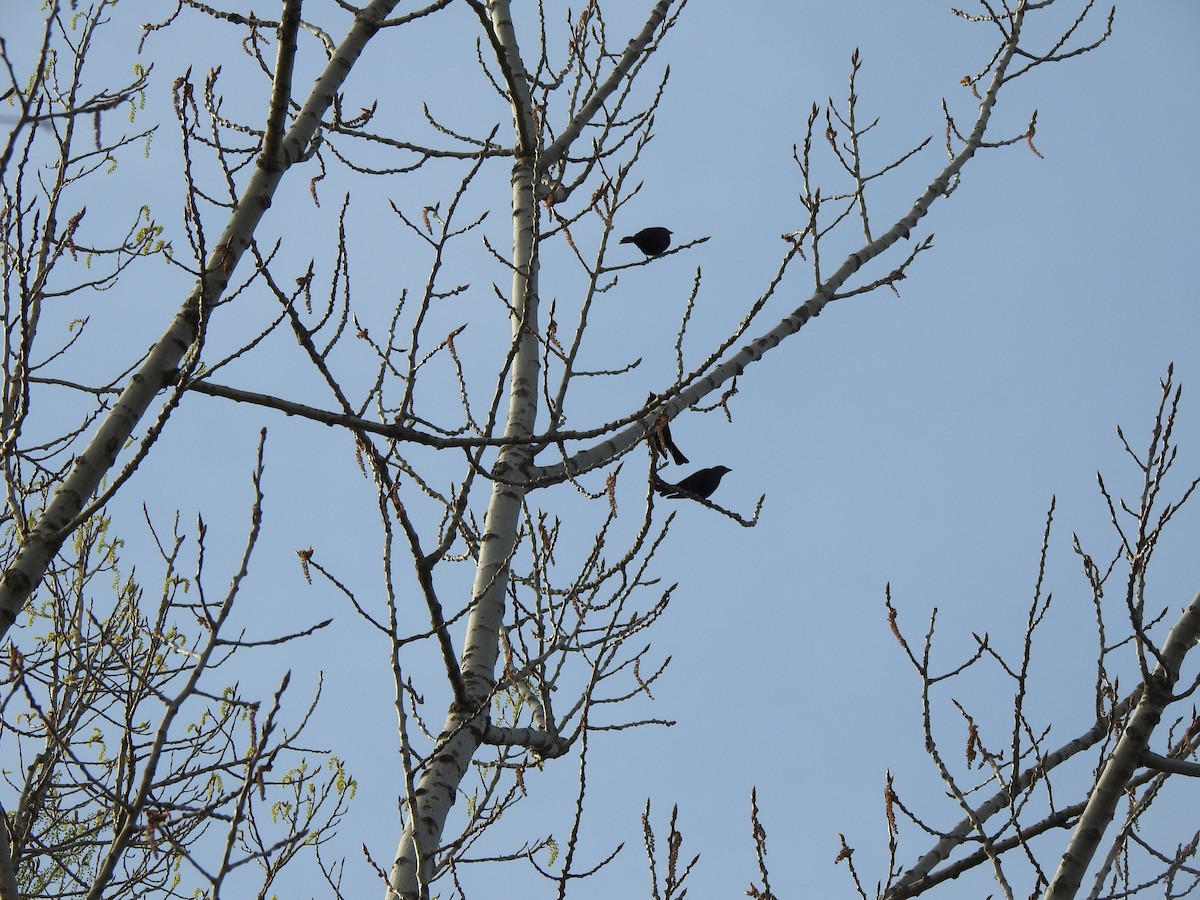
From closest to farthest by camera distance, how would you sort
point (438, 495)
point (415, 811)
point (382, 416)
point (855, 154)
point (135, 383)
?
point (135, 383), point (415, 811), point (382, 416), point (438, 495), point (855, 154)

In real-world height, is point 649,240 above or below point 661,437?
above

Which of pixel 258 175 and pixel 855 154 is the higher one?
pixel 855 154

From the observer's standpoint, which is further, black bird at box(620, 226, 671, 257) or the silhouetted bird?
black bird at box(620, 226, 671, 257)

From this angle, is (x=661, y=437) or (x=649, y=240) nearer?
(x=661, y=437)

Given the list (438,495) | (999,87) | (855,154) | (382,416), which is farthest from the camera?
(999,87)

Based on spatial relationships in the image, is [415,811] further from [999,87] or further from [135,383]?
[999,87]

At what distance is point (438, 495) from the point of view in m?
4.09

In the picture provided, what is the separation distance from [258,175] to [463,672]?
1.66m

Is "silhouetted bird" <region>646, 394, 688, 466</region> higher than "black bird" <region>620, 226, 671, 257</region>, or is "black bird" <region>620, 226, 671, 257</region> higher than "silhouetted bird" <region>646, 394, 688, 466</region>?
"black bird" <region>620, 226, 671, 257</region>

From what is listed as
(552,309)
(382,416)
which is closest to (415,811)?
(382,416)

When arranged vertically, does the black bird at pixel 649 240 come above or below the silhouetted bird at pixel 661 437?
above

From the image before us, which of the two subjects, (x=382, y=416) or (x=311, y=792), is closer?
(x=382, y=416)

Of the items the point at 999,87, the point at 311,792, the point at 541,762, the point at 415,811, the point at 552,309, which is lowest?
the point at 415,811

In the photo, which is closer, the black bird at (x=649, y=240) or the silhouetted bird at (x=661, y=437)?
the silhouetted bird at (x=661, y=437)
